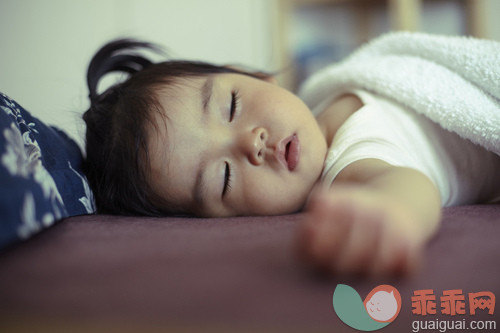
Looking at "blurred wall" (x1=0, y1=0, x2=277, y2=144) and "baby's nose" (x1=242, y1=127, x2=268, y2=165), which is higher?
"blurred wall" (x1=0, y1=0, x2=277, y2=144)

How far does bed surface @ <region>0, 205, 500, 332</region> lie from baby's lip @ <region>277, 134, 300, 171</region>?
0.96 feet

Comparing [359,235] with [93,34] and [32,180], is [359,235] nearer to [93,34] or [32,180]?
[32,180]

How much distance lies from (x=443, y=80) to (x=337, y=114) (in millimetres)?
207

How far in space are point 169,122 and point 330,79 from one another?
17.0 inches

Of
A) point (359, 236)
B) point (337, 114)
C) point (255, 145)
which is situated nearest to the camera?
point (359, 236)

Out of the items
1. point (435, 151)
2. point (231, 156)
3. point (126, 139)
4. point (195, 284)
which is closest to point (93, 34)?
point (126, 139)

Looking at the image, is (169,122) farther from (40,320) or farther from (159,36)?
(159,36)

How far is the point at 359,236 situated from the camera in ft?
0.94

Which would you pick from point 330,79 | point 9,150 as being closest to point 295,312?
point 9,150

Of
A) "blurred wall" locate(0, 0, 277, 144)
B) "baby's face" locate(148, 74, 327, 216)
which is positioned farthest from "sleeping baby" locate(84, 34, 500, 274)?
"blurred wall" locate(0, 0, 277, 144)

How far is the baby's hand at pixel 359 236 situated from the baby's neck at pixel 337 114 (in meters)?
0.52

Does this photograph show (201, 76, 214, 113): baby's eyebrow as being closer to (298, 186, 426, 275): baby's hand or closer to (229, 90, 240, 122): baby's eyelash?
(229, 90, 240, 122): baby's eyelash

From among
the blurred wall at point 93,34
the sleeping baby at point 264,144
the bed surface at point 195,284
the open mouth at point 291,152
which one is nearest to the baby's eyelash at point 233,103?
the sleeping baby at point 264,144

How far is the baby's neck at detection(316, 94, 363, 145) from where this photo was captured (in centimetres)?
82
